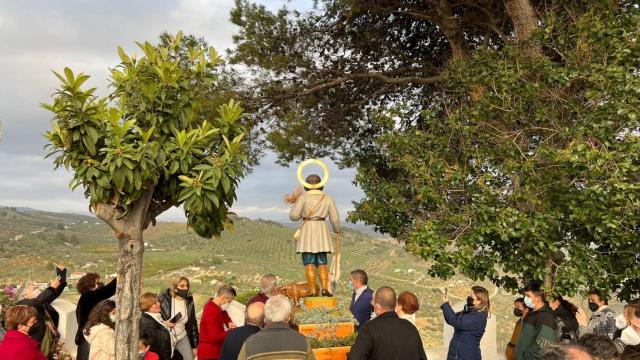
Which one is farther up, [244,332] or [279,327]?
[279,327]

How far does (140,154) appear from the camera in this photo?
6.46 m

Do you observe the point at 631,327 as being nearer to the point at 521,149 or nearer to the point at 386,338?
the point at 386,338

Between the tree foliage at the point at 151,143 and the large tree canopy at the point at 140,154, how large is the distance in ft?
0.04

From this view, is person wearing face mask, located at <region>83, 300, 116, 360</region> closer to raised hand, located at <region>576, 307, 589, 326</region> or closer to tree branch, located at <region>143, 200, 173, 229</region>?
tree branch, located at <region>143, 200, 173, 229</region>

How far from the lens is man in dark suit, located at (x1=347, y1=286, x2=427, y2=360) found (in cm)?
498

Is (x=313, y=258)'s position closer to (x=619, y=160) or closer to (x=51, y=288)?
(x=51, y=288)

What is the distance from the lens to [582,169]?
805cm

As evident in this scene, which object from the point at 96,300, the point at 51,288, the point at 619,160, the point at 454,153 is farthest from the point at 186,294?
the point at 619,160

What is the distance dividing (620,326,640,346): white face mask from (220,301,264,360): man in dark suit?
360 centimetres

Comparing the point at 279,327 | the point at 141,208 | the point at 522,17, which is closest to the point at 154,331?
the point at 141,208

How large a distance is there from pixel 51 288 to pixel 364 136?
32.3 feet

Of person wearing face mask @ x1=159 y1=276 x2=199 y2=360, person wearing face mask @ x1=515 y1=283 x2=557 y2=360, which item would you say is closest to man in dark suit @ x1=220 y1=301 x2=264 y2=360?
person wearing face mask @ x1=159 y1=276 x2=199 y2=360

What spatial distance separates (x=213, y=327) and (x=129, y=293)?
1.17m

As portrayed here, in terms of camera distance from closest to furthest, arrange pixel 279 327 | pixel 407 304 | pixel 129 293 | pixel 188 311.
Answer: pixel 279 327 → pixel 407 304 → pixel 129 293 → pixel 188 311
